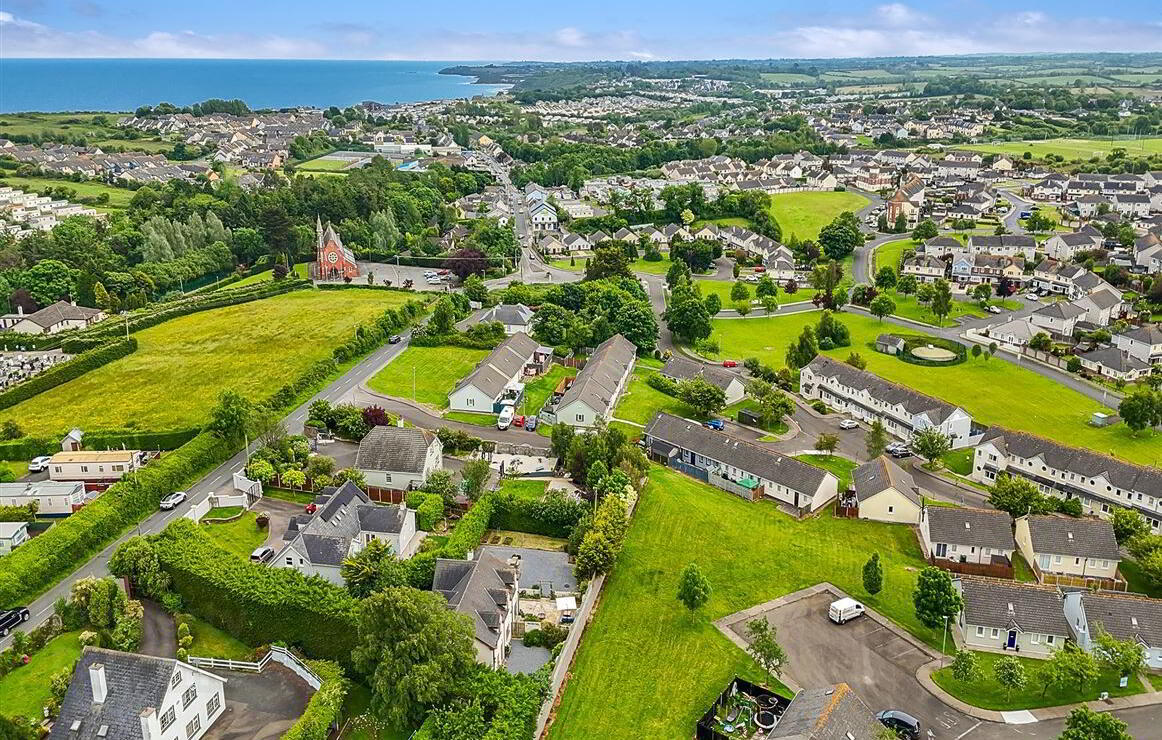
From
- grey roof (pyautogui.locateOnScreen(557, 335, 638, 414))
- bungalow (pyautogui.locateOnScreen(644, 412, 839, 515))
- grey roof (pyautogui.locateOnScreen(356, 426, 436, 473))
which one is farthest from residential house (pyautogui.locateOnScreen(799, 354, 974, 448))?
grey roof (pyautogui.locateOnScreen(356, 426, 436, 473))

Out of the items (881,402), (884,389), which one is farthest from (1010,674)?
(884,389)

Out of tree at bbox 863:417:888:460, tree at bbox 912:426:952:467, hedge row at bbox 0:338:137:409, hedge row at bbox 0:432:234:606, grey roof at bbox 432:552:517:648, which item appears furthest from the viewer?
hedge row at bbox 0:338:137:409

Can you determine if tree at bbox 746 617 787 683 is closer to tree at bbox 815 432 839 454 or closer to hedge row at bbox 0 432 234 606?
tree at bbox 815 432 839 454

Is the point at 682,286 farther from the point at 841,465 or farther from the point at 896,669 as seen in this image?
the point at 896,669

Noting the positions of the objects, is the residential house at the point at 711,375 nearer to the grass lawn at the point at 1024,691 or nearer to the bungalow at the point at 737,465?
the bungalow at the point at 737,465

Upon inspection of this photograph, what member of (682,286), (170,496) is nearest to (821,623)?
(170,496)

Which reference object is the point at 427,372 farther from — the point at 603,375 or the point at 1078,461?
the point at 1078,461
